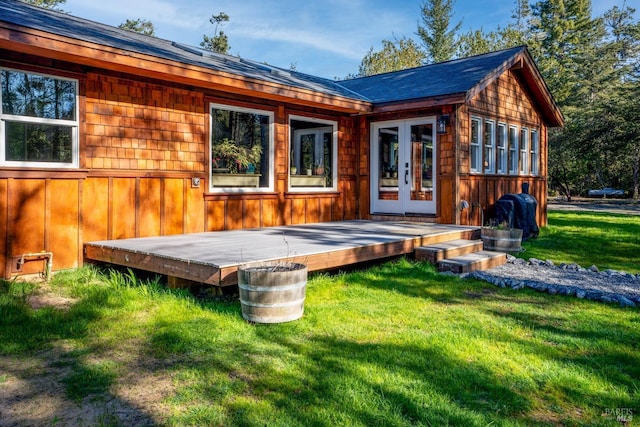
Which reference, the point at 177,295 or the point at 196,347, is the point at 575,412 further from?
the point at 177,295

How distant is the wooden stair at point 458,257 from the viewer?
5.87 metres

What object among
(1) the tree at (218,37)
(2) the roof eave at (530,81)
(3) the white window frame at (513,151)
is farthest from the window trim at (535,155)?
(1) the tree at (218,37)

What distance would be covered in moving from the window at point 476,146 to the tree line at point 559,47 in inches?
795

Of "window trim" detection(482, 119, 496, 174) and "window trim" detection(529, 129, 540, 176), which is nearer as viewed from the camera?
"window trim" detection(482, 119, 496, 174)

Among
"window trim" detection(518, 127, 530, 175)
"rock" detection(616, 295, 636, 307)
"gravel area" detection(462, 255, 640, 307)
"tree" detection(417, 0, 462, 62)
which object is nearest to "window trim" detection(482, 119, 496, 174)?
"window trim" detection(518, 127, 530, 175)

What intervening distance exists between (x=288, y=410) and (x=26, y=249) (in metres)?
4.09

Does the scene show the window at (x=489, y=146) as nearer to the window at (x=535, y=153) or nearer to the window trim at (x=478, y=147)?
the window trim at (x=478, y=147)

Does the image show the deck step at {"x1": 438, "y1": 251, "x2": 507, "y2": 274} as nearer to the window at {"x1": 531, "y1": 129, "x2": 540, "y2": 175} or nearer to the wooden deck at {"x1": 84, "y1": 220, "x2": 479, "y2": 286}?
the wooden deck at {"x1": 84, "y1": 220, "x2": 479, "y2": 286}

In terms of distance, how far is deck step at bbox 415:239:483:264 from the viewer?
610 centimetres

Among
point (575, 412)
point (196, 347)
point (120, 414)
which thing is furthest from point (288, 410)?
point (575, 412)

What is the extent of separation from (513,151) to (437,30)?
82.7 ft

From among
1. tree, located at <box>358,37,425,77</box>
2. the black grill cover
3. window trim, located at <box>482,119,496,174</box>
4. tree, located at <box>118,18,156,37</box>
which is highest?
tree, located at <box>118,18,156,37</box>

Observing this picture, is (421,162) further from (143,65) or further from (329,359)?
(329,359)

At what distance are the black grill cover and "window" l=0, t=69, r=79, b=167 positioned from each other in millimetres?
7316
